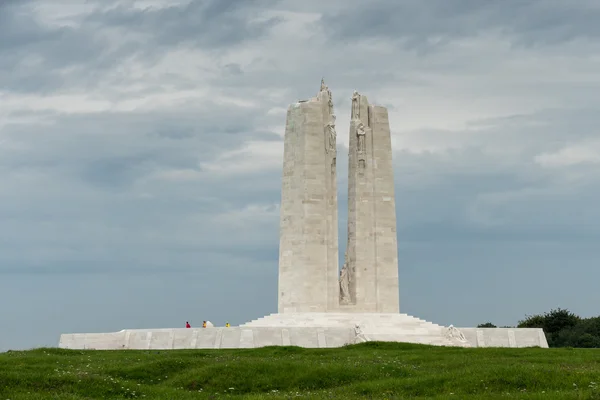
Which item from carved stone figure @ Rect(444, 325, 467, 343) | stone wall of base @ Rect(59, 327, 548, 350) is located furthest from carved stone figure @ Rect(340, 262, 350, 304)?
carved stone figure @ Rect(444, 325, 467, 343)

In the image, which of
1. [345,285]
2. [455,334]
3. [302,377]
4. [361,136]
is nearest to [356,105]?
[361,136]

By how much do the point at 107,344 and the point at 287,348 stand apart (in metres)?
12.3

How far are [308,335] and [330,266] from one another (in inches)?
303

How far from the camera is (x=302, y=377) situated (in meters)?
25.6

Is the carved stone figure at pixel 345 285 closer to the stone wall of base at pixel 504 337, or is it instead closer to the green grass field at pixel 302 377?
the stone wall of base at pixel 504 337

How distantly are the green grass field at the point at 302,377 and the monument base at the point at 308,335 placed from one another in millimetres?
10511

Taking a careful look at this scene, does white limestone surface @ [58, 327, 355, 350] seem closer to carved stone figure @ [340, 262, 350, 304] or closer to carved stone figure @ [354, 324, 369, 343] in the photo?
carved stone figure @ [354, 324, 369, 343]

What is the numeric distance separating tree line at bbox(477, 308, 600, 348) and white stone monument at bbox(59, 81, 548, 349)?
30.2ft

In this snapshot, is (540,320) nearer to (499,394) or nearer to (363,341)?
(363,341)

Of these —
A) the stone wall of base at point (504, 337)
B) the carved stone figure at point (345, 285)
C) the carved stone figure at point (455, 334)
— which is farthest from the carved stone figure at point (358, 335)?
the carved stone figure at point (345, 285)

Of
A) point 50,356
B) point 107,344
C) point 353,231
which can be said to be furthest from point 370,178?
point 50,356

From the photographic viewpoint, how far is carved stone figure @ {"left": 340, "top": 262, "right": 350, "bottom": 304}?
171ft

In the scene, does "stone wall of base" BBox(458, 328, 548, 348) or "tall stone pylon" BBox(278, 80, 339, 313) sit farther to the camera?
"tall stone pylon" BBox(278, 80, 339, 313)

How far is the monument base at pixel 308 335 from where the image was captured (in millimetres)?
43500
